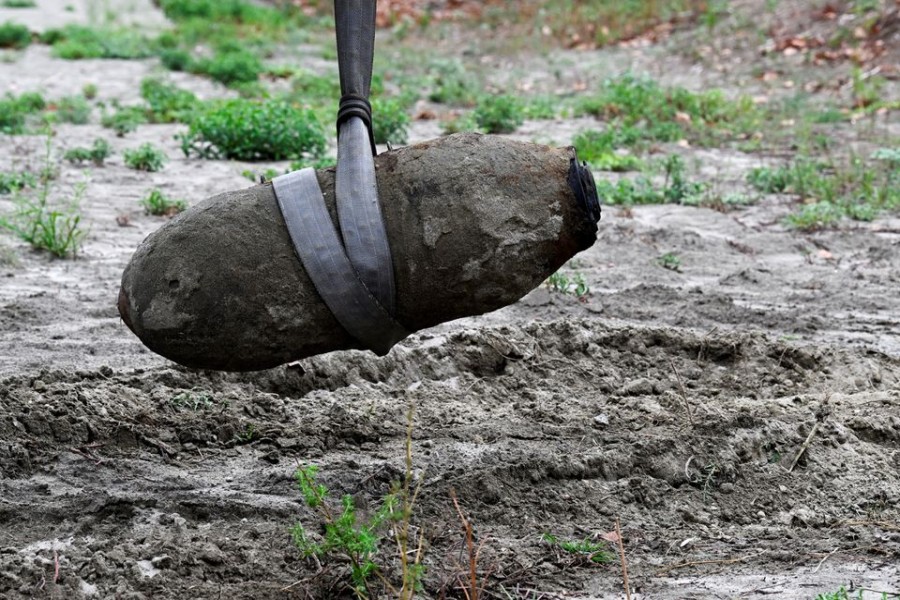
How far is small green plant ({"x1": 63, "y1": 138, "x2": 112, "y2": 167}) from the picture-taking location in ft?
24.1

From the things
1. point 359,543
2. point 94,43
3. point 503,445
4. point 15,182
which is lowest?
point 94,43

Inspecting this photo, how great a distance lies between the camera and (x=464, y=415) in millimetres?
3756

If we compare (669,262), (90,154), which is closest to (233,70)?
(90,154)

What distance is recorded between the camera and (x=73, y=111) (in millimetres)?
9172

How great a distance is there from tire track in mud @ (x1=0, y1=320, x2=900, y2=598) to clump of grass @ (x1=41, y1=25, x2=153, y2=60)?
372 inches

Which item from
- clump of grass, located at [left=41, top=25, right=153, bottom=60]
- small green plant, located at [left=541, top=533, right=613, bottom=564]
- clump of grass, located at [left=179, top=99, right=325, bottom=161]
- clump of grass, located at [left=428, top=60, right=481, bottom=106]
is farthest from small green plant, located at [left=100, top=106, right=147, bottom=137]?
small green plant, located at [left=541, top=533, right=613, bottom=564]

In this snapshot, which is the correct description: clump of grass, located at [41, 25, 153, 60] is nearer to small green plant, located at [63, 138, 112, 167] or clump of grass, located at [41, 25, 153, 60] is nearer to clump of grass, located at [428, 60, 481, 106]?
clump of grass, located at [428, 60, 481, 106]

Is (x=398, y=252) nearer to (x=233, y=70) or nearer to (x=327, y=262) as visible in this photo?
(x=327, y=262)

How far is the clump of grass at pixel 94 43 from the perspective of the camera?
12562 millimetres

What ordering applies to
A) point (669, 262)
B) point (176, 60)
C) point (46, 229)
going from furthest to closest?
point (176, 60)
point (669, 262)
point (46, 229)

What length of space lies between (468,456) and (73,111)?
22.3 feet

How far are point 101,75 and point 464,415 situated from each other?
29.5ft

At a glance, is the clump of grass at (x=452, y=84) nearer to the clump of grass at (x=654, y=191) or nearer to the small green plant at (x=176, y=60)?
the small green plant at (x=176, y=60)

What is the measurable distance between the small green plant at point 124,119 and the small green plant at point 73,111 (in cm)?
14
